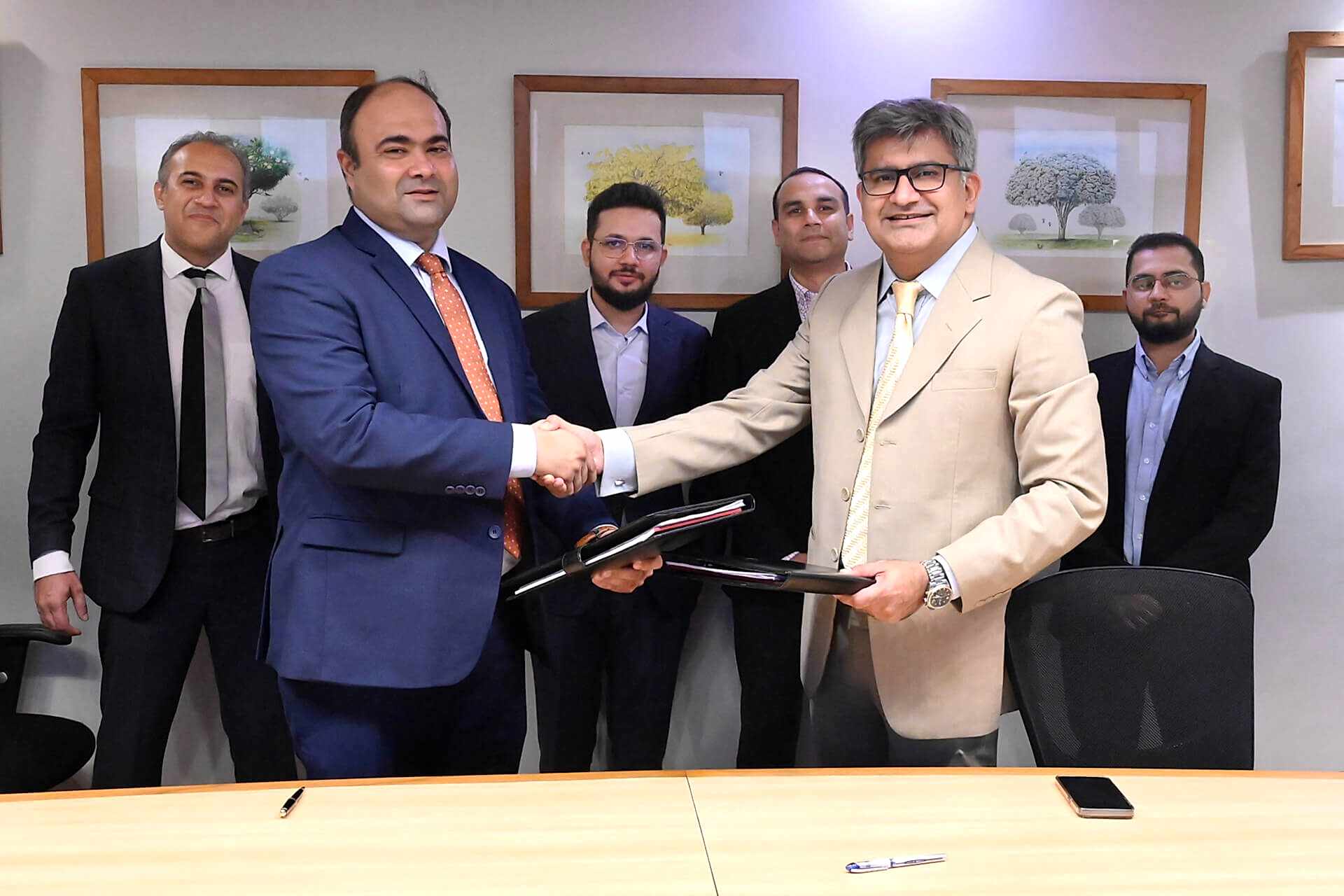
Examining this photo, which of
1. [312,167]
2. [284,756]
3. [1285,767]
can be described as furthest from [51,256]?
[1285,767]

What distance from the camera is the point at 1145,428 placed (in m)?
3.18

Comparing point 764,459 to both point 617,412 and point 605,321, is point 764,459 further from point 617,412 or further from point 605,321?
point 605,321

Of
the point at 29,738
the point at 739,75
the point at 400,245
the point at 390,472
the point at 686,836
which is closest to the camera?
the point at 686,836

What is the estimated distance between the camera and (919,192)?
2.17 m

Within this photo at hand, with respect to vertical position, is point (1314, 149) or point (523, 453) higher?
point (1314, 149)

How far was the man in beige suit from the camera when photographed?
2096 millimetres

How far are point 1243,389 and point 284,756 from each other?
2890 mm

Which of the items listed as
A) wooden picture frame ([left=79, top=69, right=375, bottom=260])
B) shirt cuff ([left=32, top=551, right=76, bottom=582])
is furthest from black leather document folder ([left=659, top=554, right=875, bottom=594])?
wooden picture frame ([left=79, top=69, right=375, bottom=260])

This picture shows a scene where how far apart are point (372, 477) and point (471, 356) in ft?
1.16

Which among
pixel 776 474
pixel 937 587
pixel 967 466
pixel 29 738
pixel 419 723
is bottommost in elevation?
pixel 29 738

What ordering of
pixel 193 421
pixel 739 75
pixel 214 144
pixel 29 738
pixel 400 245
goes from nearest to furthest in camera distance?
pixel 400 245
pixel 29 738
pixel 193 421
pixel 214 144
pixel 739 75

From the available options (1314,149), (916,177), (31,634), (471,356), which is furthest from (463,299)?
(1314,149)

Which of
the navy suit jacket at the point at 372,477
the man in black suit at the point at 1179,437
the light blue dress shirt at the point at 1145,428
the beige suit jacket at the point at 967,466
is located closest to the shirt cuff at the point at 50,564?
the navy suit jacket at the point at 372,477

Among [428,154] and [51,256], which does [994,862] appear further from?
[51,256]
